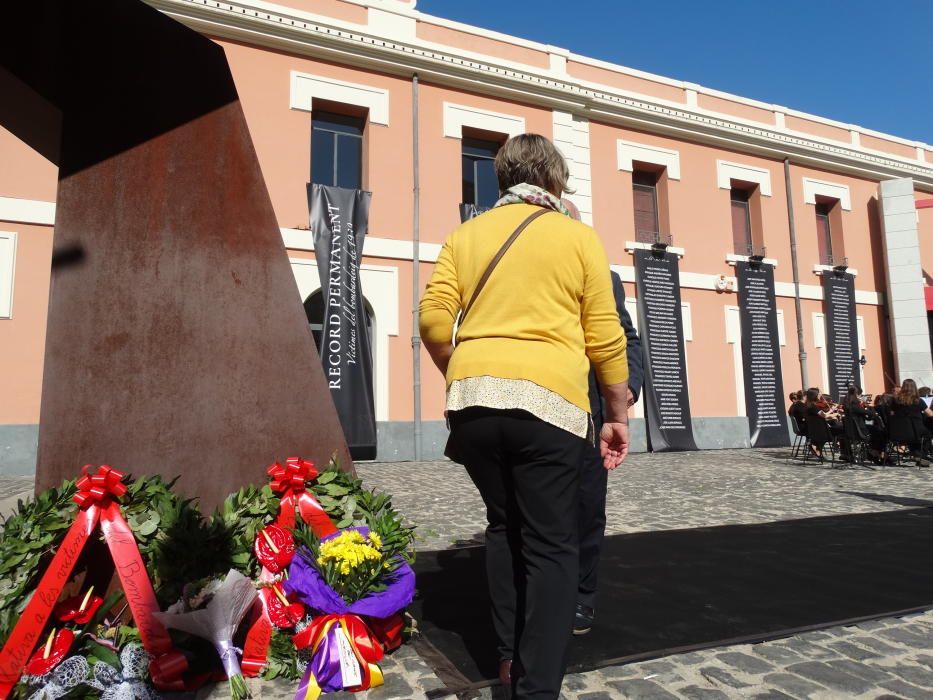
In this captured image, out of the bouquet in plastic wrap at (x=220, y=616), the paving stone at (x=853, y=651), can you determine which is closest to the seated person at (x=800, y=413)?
the paving stone at (x=853, y=651)

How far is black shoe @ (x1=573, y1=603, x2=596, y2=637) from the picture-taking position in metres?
2.42

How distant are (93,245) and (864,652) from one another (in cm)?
330

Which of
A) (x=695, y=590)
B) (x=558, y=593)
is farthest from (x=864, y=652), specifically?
(x=558, y=593)

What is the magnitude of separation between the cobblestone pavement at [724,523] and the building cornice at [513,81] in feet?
23.9

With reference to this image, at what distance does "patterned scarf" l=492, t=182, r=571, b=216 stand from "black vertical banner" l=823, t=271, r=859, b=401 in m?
14.9

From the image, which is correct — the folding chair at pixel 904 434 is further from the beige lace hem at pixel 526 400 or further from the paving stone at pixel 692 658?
the beige lace hem at pixel 526 400

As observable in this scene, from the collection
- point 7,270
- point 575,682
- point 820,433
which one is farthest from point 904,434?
point 7,270

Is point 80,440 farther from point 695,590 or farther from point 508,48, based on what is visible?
point 508,48

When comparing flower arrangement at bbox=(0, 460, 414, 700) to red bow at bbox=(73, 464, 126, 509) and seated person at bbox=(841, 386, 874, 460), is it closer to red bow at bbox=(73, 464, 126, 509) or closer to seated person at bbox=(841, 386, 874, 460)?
red bow at bbox=(73, 464, 126, 509)

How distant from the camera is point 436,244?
1112 cm

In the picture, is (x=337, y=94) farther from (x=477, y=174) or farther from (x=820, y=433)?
(x=820, y=433)

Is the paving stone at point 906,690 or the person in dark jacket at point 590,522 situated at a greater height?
the person in dark jacket at point 590,522

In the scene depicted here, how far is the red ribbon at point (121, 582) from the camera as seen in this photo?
179 cm

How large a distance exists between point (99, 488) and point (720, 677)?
7.17 ft
